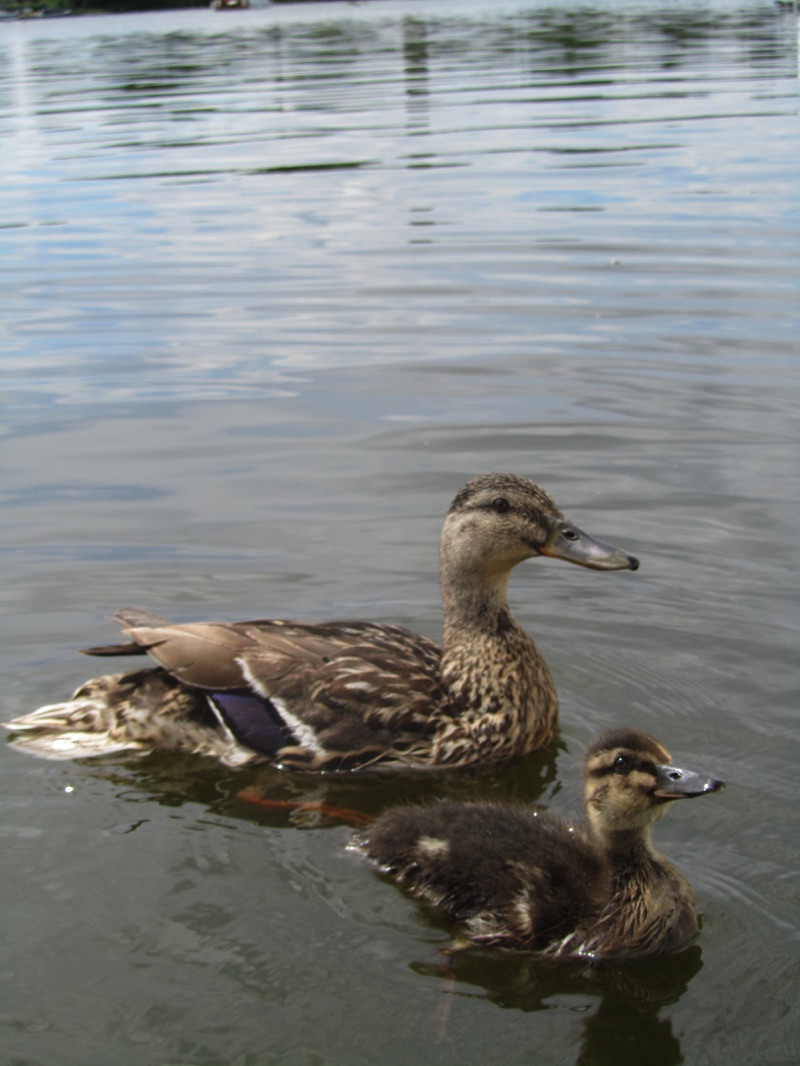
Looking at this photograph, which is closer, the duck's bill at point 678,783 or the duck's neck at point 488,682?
the duck's bill at point 678,783

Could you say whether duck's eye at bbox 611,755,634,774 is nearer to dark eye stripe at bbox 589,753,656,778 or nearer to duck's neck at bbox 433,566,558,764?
dark eye stripe at bbox 589,753,656,778

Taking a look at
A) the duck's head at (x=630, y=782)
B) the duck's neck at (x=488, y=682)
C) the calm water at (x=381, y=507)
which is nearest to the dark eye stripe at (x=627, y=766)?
the duck's head at (x=630, y=782)

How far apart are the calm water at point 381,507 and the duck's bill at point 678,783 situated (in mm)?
423

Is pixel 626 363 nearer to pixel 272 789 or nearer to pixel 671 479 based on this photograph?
pixel 671 479

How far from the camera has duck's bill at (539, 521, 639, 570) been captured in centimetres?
586

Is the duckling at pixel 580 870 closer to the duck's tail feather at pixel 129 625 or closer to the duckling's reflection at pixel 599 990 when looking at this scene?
the duckling's reflection at pixel 599 990

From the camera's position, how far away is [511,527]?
19.7ft

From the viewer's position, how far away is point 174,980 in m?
4.39

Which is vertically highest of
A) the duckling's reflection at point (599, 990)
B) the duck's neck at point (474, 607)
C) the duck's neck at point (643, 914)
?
the duck's neck at point (474, 607)

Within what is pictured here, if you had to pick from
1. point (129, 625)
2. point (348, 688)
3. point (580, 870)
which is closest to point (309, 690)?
point (348, 688)

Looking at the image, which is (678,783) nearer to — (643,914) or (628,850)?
(628,850)

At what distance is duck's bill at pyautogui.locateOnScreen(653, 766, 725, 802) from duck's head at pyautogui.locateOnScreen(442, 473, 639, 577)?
1436mm

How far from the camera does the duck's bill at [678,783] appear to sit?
4.51 meters

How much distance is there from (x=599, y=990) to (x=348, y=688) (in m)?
1.65
